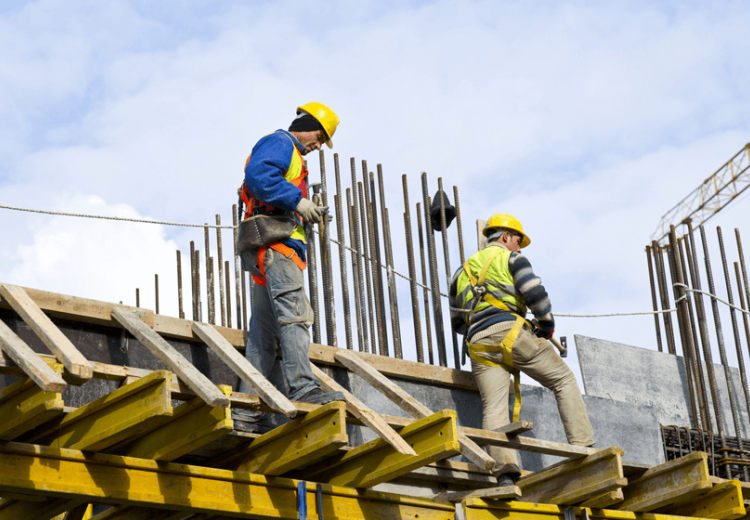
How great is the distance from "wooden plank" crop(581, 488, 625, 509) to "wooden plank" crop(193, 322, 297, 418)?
2.23 m

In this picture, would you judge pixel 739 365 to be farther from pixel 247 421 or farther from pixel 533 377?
pixel 247 421

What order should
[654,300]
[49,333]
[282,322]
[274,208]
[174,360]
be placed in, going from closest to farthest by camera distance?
[49,333], [174,360], [282,322], [274,208], [654,300]

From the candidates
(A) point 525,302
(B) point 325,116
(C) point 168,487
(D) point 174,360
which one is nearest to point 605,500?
(A) point 525,302

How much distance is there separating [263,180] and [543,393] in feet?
11.0

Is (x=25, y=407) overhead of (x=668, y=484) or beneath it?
overhead

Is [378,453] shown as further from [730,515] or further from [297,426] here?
[730,515]

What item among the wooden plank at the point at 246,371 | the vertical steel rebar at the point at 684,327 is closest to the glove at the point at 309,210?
the wooden plank at the point at 246,371

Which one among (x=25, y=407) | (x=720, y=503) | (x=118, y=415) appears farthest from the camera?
(x=720, y=503)

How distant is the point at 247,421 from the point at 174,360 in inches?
47.9

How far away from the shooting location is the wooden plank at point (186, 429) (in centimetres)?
515

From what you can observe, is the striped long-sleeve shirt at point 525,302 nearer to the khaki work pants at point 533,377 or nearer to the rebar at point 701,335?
the khaki work pants at point 533,377

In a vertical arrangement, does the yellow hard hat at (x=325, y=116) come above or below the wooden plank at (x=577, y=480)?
above

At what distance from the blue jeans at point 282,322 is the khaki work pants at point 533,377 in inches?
66.9

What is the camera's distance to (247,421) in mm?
6566
